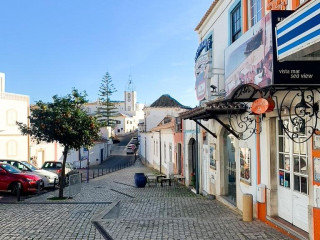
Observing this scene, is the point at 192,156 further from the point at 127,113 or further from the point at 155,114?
the point at 127,113

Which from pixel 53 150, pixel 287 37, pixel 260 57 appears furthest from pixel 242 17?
pixel 53 150

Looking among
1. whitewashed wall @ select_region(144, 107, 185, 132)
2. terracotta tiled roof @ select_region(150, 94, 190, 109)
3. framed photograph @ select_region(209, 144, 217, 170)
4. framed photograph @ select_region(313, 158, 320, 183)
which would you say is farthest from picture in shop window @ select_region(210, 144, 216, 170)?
terracotta tiled roof @ select_region(150, 94, 190, 109)

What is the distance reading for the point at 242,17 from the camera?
33.6 ft

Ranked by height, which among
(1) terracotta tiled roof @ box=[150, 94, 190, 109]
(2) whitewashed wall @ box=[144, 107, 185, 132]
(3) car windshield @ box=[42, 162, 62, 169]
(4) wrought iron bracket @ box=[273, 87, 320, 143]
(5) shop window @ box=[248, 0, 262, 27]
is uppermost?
(1) terracotta tiled roof @ box=[150, 94, 190, 109]

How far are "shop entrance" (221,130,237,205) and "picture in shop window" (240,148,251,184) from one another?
4.30ft

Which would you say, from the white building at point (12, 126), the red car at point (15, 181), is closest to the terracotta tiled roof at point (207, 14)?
the red car at point (15, 181)

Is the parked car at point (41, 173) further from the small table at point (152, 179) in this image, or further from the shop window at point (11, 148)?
the shop window at point (11, 148)

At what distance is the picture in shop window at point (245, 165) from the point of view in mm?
9502

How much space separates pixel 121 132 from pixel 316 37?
98.0 metres

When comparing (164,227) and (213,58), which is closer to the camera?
(164,227)

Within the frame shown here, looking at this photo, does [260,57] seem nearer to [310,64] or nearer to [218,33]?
[310,64]

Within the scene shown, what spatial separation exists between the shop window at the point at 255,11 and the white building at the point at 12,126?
23.7 m

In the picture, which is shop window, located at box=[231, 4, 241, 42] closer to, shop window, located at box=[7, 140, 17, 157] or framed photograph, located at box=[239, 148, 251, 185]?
framed photograph, located at box=[239, 148, 251, 185]

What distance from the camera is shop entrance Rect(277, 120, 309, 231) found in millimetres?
6895
